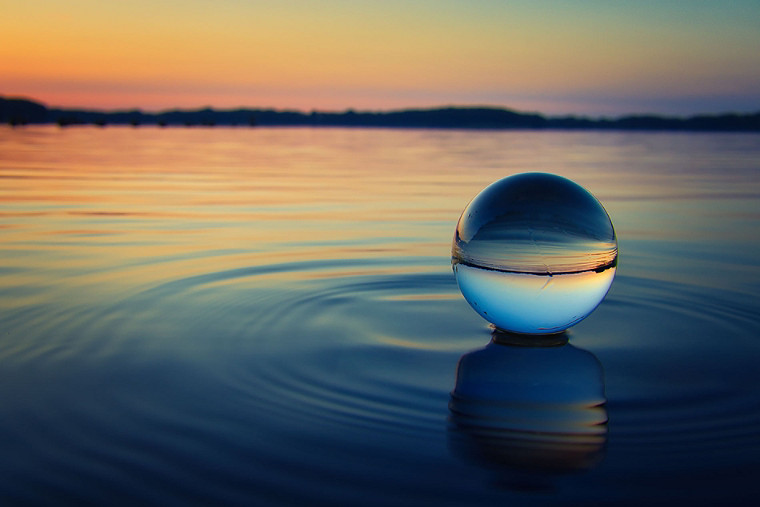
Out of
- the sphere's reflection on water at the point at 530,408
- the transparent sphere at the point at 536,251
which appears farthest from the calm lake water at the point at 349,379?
the transparent sphere at the point at 536,251

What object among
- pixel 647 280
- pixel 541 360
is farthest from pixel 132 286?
pixel 647 280

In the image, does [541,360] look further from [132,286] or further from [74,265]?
[74,265]

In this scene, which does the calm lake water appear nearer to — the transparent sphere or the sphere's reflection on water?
the sphere's reflection on water

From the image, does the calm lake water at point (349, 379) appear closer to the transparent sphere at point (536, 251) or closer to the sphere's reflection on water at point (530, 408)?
the sphere's reflection on water at point (530, 408)

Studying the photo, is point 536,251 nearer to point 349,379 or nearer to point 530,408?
point 530,408

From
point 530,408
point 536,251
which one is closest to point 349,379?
point 530,408
